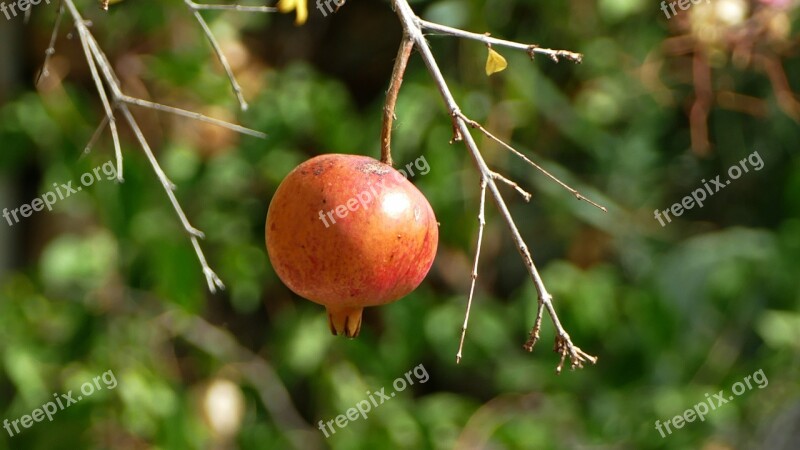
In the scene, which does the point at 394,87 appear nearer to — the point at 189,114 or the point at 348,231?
the point at 348,231

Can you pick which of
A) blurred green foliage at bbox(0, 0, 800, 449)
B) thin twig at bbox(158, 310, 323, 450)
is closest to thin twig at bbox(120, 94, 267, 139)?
blurred green foliage at bbox(0, 0, 800, 449)

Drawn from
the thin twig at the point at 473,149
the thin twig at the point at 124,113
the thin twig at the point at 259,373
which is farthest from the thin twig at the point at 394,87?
the thin twig at the point at 259,373

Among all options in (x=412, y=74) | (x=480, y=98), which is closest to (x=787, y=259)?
(x=480, y=98)

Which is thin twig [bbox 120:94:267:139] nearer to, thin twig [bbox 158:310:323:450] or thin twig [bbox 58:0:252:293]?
thin twig [bbox 58:0:252:293]

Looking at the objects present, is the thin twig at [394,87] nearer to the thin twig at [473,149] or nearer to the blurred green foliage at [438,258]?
the thin twig at [473,149]

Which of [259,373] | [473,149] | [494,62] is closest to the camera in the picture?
[473,149]

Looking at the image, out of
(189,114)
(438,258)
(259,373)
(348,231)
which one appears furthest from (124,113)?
(438,258)
